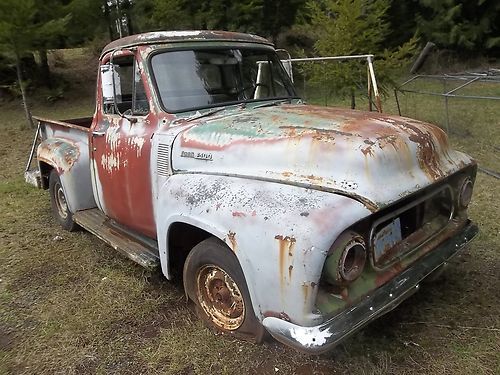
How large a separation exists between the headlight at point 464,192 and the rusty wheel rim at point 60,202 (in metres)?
4.25

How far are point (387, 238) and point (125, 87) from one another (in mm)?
2485

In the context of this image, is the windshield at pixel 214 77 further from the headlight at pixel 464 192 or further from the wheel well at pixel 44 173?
the wheel well at pixel 44 173

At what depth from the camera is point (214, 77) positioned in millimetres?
3861

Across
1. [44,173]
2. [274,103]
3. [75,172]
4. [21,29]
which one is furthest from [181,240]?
[21,29]

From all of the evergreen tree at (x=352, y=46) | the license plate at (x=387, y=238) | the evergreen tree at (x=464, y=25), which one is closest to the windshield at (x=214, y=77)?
the license plate at (x=387, y=238)

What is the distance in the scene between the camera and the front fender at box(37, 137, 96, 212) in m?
4.88

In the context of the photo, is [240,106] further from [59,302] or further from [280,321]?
[59,302]

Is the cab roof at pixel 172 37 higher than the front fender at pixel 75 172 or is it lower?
higher

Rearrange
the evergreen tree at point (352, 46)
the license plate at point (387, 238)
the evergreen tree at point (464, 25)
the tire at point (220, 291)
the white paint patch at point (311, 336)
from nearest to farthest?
the white paint patch at point (311, 336), the license plate at point (387, 238), the tire at point (220, 291), the evergreen tree at point (352, 46), the evergreen tree at point (464, 25)

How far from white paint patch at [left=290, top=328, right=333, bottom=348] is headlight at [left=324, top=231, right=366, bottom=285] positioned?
0.27 m

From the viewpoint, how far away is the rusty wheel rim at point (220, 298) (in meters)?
3.00

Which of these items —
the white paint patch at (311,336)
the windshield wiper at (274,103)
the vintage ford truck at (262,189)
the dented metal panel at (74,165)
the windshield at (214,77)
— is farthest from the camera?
the dented metal panel at (74,165)

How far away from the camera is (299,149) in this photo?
2.85 meters

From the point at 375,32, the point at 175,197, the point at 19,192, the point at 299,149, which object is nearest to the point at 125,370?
the point at 175,197
